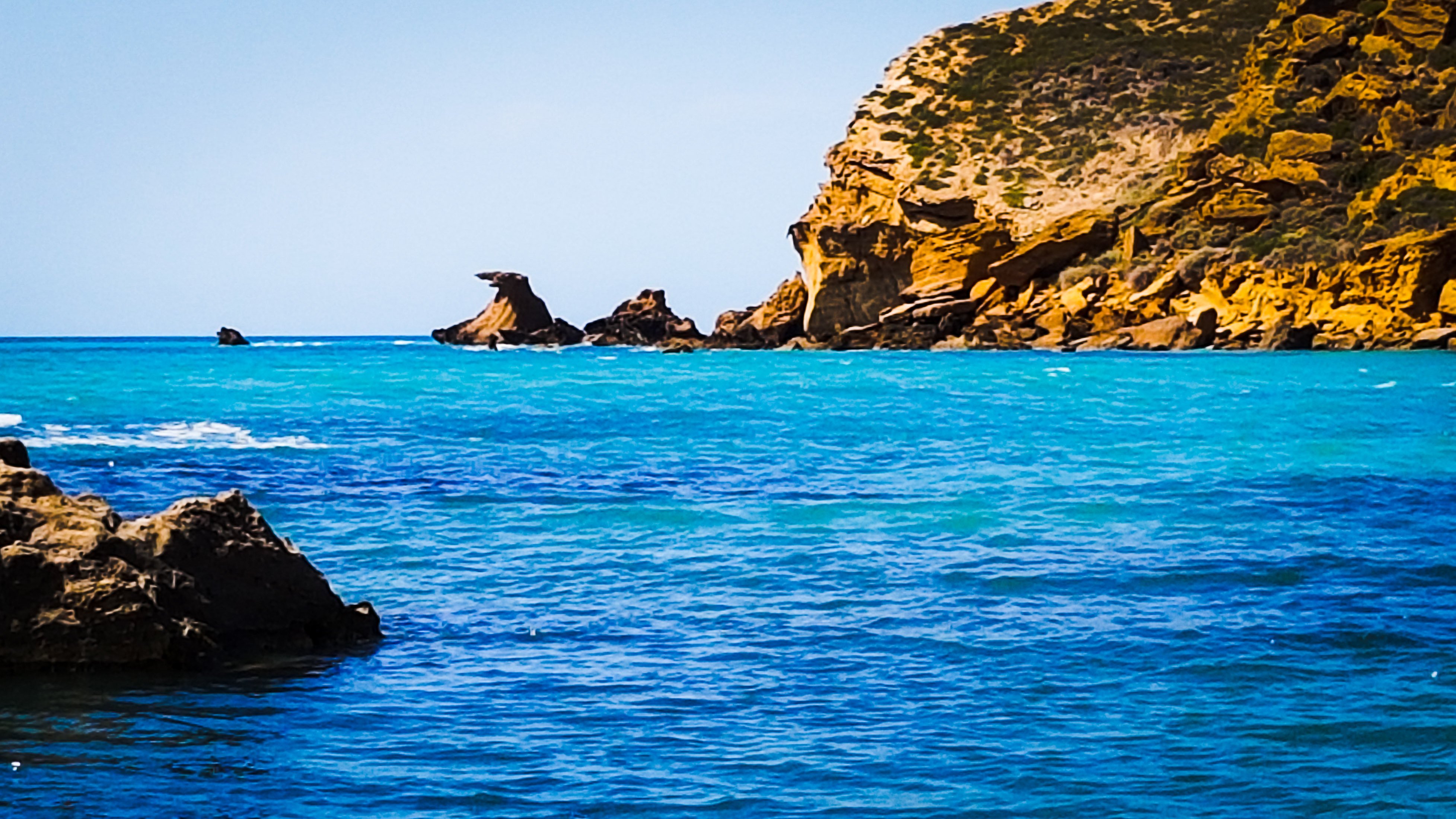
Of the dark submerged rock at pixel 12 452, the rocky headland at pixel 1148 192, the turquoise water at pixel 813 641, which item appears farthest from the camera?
the rocky headland at pixel 1148 192

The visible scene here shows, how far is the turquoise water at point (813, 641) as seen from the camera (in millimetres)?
5973

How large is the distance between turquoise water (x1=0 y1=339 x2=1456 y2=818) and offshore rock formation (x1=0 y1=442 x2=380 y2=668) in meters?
0.24

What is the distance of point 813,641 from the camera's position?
28.7 feet

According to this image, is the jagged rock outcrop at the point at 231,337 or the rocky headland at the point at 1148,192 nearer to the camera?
the rocky headland at the point at 1148,192

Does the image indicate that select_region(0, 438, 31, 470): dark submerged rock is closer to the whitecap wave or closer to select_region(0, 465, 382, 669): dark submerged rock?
select_region(0, 465, 382, 669): dark submerged rock

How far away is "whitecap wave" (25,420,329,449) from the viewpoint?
23125mm

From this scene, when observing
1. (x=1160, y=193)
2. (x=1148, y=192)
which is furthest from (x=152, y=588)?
(x=1148, y=192)

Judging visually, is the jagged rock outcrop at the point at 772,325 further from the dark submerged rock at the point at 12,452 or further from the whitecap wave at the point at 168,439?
the dark submerged rock at the point at 12,452

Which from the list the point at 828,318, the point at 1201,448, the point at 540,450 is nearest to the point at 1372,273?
the point at 828,318

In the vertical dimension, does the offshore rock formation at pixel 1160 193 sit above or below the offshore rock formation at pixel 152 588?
above

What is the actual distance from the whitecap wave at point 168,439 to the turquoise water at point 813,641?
0.98ft

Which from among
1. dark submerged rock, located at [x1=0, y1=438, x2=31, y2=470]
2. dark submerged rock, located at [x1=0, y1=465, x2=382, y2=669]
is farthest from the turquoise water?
dark submerged rock, located at [x1=0, y1=438, x2=31, y2=470]

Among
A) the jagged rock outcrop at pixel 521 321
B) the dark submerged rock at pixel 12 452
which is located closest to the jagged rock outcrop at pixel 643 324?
the jagged rock outcrop at pixel 521 321

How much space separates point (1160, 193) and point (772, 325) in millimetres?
A: 26175
